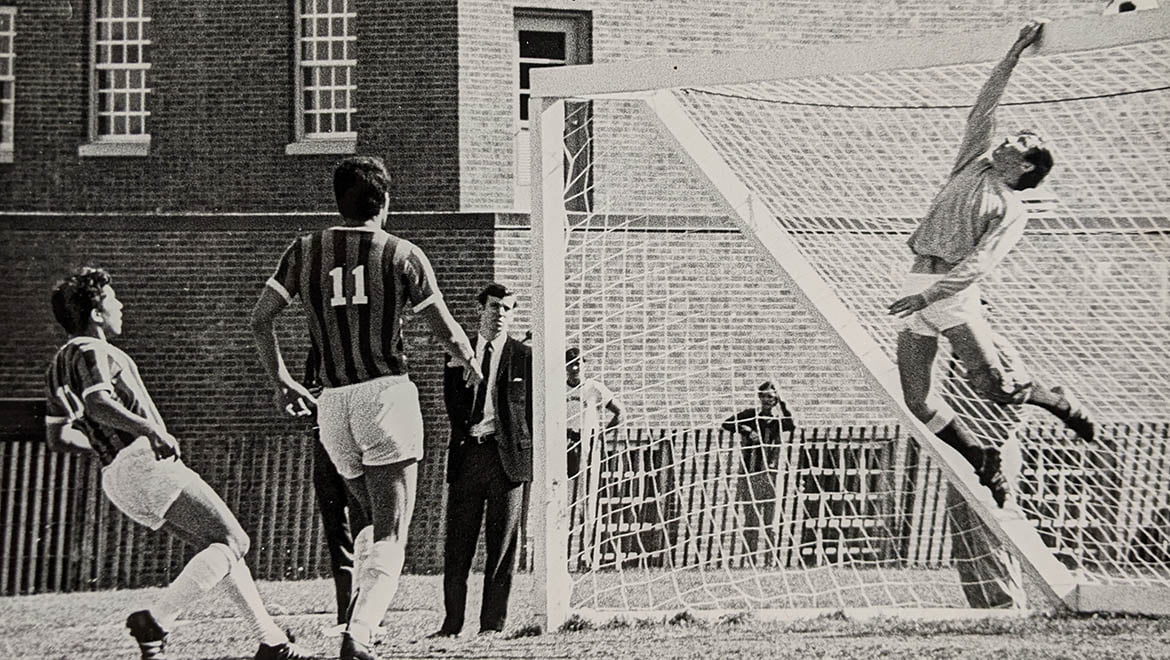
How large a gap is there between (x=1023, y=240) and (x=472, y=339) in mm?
1392

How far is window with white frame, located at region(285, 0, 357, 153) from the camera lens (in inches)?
137

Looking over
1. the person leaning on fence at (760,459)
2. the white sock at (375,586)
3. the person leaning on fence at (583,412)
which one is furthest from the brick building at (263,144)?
the white sock at (375,586)

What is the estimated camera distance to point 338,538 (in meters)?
3.04

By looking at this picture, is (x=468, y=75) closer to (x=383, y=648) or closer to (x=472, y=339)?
(x=472, y=339)

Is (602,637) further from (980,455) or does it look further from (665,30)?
(665,30)

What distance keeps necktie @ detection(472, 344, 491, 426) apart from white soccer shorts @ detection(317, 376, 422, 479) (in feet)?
1.43

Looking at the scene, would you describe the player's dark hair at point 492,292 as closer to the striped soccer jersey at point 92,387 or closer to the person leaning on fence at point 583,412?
the person leaning on fence at point 583,412


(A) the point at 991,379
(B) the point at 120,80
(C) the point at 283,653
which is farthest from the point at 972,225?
(B) the point at 120,80

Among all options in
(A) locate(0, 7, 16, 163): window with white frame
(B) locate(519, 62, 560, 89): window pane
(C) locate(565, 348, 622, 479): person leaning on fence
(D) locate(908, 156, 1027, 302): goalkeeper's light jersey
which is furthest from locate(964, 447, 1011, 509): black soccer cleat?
(A) locate(0, 7, 16, 163): window with white frame

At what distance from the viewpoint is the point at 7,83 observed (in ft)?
11.1

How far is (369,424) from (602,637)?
2.58ft

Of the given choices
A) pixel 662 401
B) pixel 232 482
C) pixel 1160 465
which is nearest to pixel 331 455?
pixel 232 482

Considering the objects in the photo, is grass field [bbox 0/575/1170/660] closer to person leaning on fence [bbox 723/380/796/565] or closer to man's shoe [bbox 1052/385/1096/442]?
man's shoe [bbox 1052/385/1096/442]

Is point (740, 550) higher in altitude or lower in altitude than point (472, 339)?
lower
